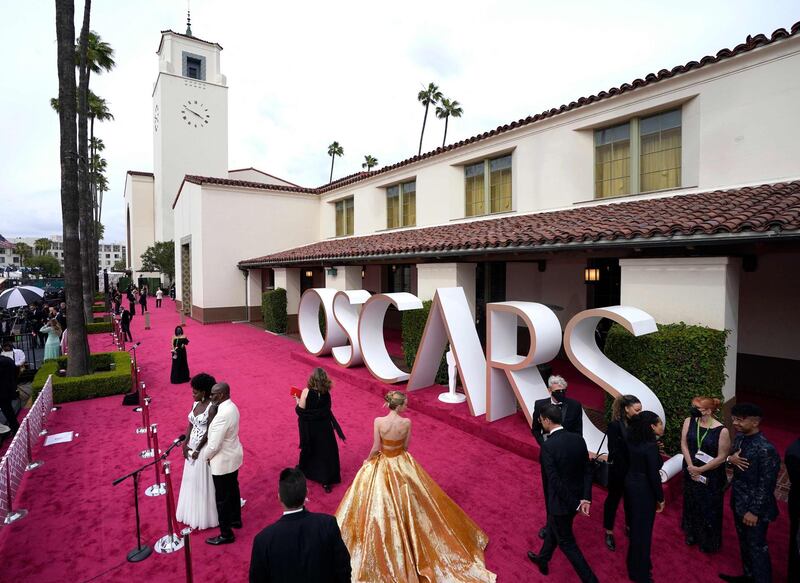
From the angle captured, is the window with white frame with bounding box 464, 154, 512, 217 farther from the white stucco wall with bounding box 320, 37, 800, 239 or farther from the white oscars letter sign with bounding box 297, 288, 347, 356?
the white oscars letter sign with bounding box 297, 288, 347, 356

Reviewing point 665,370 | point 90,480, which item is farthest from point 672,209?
point 90,480

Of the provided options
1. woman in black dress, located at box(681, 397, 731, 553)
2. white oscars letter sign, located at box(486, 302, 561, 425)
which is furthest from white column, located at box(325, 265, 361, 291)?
woman in black dress, located at box(681, 397, 731, 553)

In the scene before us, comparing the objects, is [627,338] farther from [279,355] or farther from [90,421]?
[279,355]

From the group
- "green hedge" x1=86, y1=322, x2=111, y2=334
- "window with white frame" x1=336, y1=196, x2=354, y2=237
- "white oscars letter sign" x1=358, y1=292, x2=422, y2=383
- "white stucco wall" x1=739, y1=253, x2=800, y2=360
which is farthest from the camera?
"window with white frame" x1=336, y1=196, x2=354, y2=237

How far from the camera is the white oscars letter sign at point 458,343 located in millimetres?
8039

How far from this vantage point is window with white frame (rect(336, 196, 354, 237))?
2248cm

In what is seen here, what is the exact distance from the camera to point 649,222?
729cm

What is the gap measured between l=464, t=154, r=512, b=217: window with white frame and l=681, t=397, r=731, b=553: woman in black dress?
32.5 ft

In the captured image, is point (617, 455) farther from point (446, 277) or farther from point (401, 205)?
point (401, 205)

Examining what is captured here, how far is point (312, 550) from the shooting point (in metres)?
2.55

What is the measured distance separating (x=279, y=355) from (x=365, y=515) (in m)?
11.2

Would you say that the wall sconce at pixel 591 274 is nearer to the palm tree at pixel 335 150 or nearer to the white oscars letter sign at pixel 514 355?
the white oscars letter sign at pixel 514 355

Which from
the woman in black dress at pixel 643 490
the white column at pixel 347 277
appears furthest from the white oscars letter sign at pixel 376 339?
the woman in black dress at pixel 643 490

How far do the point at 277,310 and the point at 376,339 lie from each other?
31.7ft
